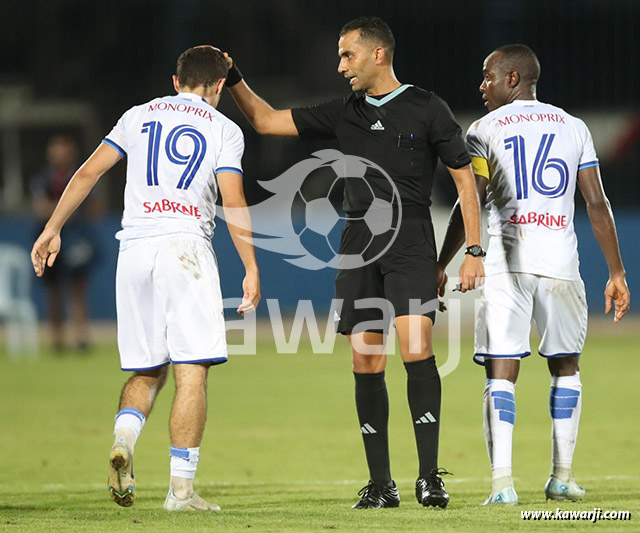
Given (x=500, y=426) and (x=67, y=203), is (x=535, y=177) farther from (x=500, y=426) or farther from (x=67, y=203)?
(x=67, y=203)

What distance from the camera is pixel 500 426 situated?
615cm

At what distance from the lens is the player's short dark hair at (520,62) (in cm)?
641

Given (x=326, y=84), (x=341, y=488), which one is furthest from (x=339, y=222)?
(x=341, y=488)

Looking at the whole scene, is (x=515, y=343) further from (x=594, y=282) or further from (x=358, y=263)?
(x=594, y=282)

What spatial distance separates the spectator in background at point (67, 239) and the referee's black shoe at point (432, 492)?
10.9 metres

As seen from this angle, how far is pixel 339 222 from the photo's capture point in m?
19.4

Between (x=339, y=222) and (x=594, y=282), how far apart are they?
4.89 m

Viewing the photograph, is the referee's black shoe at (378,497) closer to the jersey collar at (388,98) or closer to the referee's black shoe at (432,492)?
the referee's black shoe at (432,492)

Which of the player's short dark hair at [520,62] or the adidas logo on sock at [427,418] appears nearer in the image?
the adidas logo on sock at [427,418]

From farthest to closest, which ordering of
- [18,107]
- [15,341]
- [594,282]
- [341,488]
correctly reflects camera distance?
[18,107] < [594,282] < [15,341] < [341,488]

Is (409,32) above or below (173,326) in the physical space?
above

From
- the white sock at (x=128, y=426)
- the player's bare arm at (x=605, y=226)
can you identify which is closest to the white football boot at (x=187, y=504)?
the white sock at (x=128, y=426)

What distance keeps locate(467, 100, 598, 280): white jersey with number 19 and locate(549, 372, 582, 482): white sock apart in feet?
1.95

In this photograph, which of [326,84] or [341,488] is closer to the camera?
[341,488]
